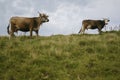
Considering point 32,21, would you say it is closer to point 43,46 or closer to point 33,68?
point 43,46

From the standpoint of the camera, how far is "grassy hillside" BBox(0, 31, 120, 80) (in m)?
15.7

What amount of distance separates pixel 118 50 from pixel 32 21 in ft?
25.7

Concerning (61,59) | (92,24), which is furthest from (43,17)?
(61,59)

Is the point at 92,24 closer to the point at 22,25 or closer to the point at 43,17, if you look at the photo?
the point at 43,17

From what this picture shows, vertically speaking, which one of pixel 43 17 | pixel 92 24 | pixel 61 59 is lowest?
pixel 61 59

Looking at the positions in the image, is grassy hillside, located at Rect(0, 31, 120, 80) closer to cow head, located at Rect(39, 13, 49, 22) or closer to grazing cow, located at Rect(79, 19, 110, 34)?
cow head, located at Rect(39, 13, 49, 22)

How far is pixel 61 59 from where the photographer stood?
17469 mm

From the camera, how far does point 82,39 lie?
20.7 meters

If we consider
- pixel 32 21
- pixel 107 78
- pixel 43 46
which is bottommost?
pixel 107 78

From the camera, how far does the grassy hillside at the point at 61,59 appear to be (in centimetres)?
1570

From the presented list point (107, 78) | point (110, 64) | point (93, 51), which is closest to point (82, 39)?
point (93, 51)

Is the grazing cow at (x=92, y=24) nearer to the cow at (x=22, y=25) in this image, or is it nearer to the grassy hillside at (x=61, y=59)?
the cow at (x=22, y=25)

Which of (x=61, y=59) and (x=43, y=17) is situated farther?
(x=43, y=17)

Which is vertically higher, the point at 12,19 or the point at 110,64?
the point at 12,19
